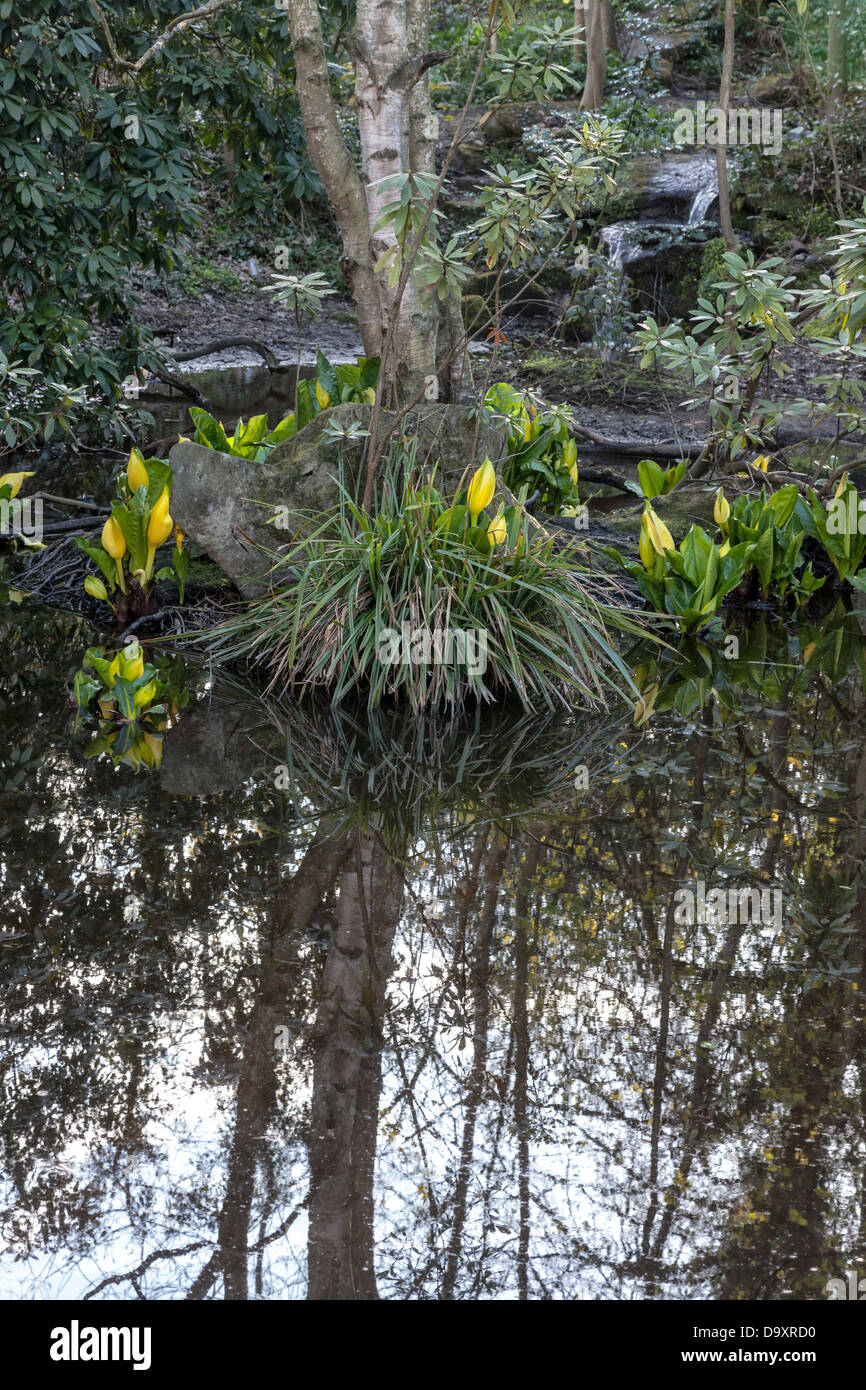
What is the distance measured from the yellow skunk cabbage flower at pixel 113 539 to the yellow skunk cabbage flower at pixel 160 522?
12 centimetres

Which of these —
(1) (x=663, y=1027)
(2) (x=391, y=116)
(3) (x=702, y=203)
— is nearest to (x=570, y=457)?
(2) (x=391, y=116)

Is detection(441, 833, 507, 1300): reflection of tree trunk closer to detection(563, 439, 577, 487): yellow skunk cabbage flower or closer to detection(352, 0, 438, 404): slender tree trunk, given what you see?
detection(352, 0, 438, 404): slender tree trunk

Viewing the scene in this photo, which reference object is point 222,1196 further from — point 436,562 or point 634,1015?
point 436,562

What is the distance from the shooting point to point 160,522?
5.05 metres

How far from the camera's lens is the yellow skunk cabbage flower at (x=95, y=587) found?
207 inches

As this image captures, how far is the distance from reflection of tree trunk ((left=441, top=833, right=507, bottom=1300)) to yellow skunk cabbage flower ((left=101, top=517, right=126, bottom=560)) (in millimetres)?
2387

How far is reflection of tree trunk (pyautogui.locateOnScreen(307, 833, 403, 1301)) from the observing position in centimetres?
199

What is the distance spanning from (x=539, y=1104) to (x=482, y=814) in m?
1.45

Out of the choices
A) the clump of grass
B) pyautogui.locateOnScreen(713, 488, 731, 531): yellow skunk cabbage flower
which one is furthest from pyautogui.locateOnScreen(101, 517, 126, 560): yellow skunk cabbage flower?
pyautogui.locateOnScreen(713, 488, 731, 531): yellow skunk cabbage flower

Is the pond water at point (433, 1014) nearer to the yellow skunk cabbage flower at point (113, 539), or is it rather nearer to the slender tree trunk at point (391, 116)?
the yellow skunk cabbage flower at point (113, 539)

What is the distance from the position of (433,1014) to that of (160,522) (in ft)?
9.89

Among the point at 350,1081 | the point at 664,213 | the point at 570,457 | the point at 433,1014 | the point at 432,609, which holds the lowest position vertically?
the point at 350,1081

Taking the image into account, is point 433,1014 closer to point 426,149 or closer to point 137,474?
point 137,474
